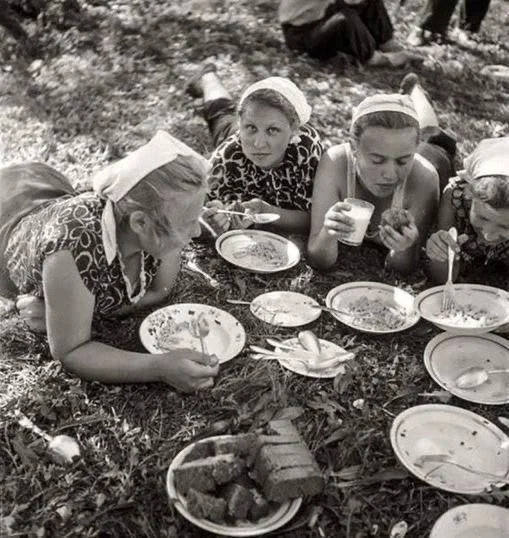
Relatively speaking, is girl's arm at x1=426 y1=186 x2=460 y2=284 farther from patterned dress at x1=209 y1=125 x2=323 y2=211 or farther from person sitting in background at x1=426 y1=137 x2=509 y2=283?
patterned dress at x1=209 y1=125 x2=323 y2=211

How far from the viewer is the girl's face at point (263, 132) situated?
373 cm

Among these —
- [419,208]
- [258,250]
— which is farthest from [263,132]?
[419,208]

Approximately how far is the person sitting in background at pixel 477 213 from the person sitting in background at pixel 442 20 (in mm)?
4182

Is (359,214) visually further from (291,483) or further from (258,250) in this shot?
(291,483)

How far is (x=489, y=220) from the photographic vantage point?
3.23 m

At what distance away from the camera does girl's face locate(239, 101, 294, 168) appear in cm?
373

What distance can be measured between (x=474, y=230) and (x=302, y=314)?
104 centimetres

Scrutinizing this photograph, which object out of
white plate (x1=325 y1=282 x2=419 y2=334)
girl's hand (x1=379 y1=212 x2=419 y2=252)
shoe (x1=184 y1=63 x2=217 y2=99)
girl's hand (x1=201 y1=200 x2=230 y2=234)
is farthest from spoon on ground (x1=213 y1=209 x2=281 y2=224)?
→ shoe (x1=184 y1=63 x2=217 y2=99)

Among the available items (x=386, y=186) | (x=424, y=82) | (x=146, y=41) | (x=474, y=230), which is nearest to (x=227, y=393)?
(x=386, y=186)

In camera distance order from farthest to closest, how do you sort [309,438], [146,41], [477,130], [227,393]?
1. [146,41]
2. [477,130]
3. [227,393]
4. [309,438]

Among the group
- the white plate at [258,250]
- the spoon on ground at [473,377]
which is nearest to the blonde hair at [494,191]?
the spoon on ground at [473,377]

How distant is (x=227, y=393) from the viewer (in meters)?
2.88

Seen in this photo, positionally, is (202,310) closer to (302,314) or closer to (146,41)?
(302,314)

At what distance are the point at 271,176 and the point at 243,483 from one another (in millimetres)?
2164
